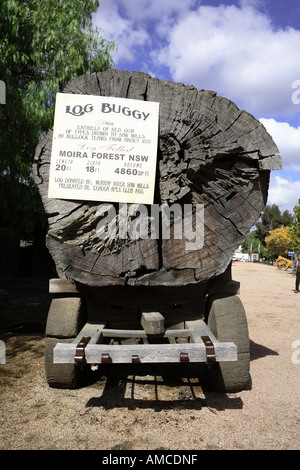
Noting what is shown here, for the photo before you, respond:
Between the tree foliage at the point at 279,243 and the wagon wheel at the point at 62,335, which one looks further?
the tree foliage at the point at 279,243

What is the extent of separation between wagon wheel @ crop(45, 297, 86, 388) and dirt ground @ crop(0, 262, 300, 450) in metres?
0.13

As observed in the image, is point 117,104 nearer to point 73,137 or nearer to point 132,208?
point 73,137

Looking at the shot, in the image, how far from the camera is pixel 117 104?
2.90 metres

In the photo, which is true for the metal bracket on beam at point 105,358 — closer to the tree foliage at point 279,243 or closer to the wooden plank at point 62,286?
the wooden plank at point 62,286

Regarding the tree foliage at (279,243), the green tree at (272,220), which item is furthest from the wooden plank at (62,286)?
the green tree at (272,220)

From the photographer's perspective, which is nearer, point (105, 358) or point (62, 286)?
point (105, 358)

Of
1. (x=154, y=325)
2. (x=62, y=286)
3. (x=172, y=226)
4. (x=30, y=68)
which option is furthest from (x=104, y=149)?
(x=30, y=68)

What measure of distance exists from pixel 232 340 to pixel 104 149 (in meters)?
2.00

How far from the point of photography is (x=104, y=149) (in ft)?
9.36

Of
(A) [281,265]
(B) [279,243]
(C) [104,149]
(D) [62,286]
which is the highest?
(C) [104,149]

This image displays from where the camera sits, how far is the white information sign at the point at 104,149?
9.20 feet

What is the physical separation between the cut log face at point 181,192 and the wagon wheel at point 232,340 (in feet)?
1.60

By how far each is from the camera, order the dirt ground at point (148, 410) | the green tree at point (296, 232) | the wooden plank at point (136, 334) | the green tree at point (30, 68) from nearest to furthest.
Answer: the dirt ground at point (148, 410) → the wooden plank at point (136, 334) → the green tree at point (30, 68) → the green tree at point (296, 232)

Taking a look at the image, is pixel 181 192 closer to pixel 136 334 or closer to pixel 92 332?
pixel 136 334
